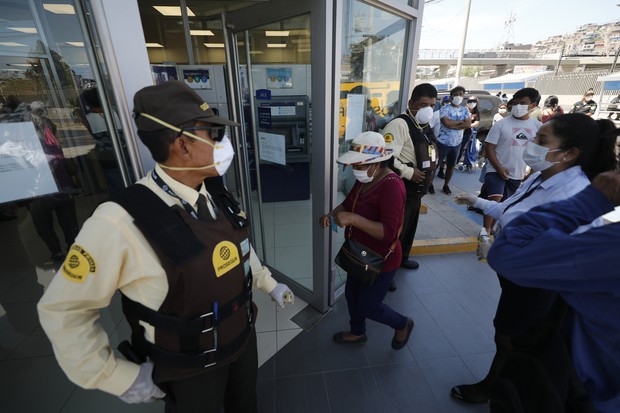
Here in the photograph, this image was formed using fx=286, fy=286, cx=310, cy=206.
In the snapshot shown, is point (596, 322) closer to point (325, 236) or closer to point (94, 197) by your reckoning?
point (325, 236)

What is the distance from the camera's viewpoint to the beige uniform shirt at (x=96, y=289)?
2.75ft

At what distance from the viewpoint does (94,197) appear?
1523mm

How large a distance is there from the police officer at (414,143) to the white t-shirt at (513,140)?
1.12 metres

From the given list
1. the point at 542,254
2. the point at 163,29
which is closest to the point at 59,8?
the point at 542,254

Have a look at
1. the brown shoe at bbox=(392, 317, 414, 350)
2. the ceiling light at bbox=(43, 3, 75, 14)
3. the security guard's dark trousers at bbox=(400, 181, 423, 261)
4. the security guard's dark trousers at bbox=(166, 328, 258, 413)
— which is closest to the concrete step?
the security guard's dark trousers at bbox=(400, 181, 423, 261)

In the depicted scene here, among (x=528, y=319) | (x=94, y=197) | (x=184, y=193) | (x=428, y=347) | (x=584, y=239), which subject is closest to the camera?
(x=584, y=239)

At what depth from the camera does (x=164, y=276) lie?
919mm

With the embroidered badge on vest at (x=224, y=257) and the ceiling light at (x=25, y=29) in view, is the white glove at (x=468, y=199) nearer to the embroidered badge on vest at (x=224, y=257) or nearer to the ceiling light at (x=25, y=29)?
the embroidered badge on vest at (x=224, y=257)

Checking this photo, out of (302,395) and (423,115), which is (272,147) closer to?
(423,115)

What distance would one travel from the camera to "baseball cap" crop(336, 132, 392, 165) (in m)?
1.69

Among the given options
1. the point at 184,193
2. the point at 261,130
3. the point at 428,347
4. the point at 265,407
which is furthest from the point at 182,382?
the point at 261,130

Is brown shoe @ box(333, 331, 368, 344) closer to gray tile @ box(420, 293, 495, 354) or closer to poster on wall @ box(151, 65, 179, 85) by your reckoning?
gray tile @ box(420, 293, 495, 354)

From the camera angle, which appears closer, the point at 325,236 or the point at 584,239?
the point at 584,239

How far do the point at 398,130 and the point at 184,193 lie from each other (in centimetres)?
215
